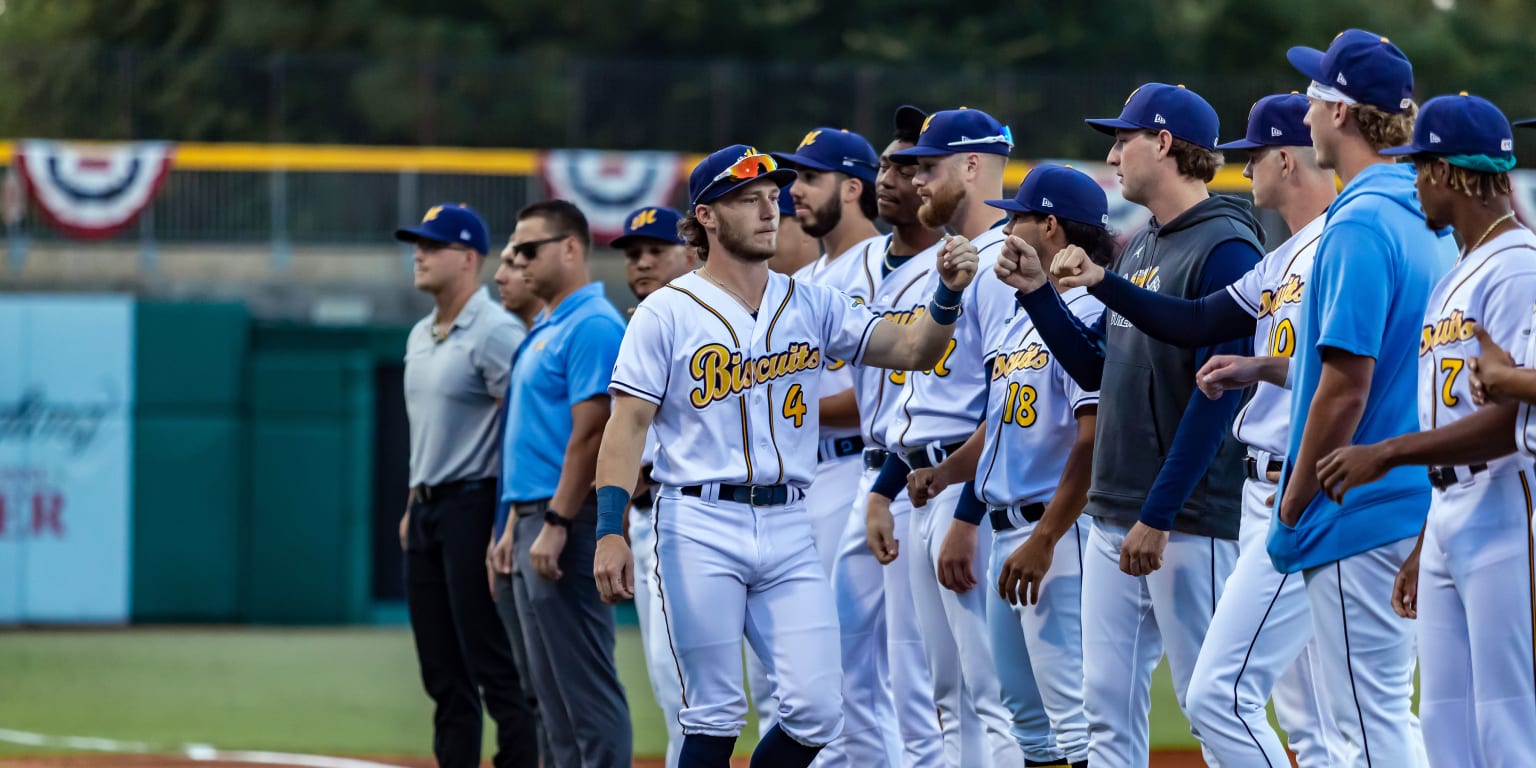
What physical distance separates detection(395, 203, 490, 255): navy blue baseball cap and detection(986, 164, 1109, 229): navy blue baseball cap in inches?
94.4

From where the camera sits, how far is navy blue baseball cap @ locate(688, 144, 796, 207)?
4531 millimetres

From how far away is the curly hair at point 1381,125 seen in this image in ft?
12.5

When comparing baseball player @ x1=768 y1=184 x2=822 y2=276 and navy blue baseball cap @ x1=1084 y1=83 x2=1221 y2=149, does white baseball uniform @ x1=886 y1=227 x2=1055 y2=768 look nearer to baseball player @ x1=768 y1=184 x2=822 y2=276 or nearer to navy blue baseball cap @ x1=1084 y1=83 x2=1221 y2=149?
navy blue baseball cap @ x1=1084 y1=83 x2=1221 y2=149

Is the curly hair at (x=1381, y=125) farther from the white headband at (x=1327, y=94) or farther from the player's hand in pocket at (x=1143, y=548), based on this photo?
the player's hand in pocket at (x=1143, y=548)

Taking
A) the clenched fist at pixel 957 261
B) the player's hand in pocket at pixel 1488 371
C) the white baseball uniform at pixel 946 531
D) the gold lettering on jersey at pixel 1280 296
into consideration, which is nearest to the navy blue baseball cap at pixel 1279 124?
the gold lettering on jersey at pixel 1280 296

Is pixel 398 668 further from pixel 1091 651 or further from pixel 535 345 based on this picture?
pixel 1091 651

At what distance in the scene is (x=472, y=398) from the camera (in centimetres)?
626

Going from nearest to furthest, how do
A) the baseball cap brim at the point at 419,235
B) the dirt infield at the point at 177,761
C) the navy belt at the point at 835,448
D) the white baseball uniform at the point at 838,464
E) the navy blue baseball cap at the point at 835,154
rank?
the white baseball uniform at the point at 838,464 → the navy belt at the point at 835,448 → the navy blue baseball cap at the point at 835,154 → the baseball cap brim at the point at 419,235 → the dirt infield at the point at 177,761

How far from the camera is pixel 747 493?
445 centimetres

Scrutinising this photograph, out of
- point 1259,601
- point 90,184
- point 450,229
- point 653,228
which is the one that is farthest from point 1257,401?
point 90,184

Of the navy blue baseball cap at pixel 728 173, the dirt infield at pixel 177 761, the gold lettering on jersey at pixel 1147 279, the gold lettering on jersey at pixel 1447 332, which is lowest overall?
the dirt infield at pixel 177 761

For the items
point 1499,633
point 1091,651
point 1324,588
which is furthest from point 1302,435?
point 1091,651

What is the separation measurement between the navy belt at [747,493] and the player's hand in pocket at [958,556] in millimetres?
605

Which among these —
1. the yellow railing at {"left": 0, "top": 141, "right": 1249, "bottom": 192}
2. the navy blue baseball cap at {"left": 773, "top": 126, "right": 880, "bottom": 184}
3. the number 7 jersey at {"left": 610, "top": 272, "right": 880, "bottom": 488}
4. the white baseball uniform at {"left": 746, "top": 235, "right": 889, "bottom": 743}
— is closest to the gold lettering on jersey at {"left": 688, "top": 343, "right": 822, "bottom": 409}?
the number 7 jersey at {"left": 610, "top": 272, "right": 880, "bottom": 488}
